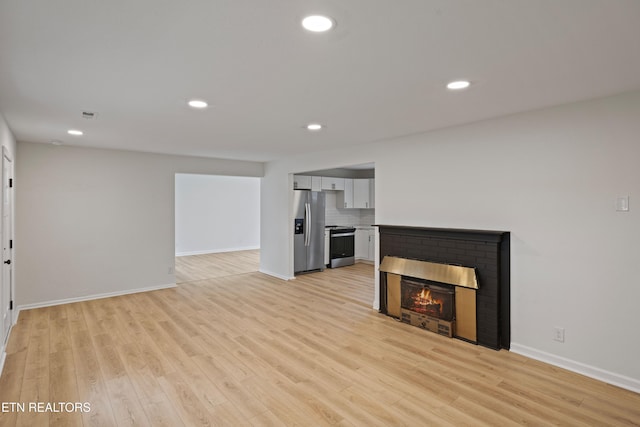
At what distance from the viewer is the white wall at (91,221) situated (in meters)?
4.91

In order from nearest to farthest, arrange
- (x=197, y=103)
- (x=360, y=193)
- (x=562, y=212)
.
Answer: (x=197, y=103)
(x=562, y=212)
(x=360, y=193)

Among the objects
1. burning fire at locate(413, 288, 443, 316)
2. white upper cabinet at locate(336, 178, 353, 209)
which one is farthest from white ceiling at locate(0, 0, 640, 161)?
white upper cabinet at locate(336, 178, 353, 209)

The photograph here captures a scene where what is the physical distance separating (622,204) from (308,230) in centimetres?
514

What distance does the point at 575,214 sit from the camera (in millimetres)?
3016

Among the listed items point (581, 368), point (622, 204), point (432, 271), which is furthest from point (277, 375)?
point (622, 204)

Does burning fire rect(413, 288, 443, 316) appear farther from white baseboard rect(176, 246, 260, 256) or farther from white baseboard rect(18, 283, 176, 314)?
white baseboard rect(176, 246, 260, 256)

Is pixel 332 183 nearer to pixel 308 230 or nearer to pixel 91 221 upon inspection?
pixel 308 230

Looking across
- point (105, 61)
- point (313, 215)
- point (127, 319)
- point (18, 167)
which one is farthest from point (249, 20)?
point (313, 215)

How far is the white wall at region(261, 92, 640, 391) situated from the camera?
277 cm

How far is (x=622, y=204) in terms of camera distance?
109 inches

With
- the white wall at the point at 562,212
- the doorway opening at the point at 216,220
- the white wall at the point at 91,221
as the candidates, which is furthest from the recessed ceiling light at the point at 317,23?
the doorway opening at the point at 216,220

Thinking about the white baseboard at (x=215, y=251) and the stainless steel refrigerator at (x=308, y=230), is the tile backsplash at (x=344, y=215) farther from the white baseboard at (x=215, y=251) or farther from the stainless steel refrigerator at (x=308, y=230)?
the white baseboard at (x=215, y=251)

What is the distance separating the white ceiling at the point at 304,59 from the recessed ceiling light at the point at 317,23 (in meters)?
0.05

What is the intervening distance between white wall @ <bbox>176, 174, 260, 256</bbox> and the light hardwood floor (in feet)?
18.2
